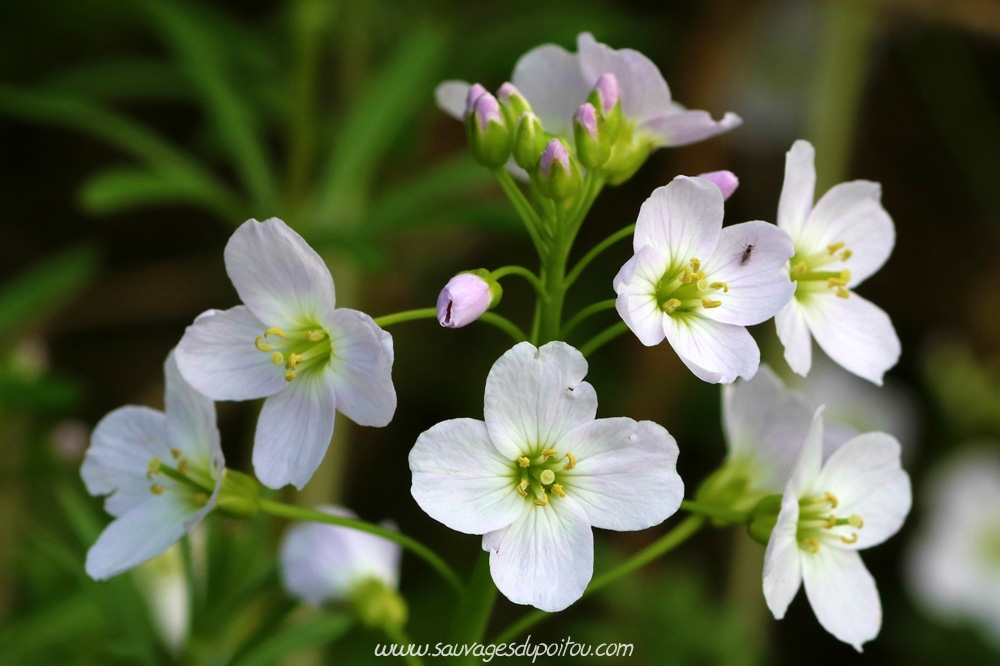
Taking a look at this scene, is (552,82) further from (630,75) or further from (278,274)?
(278,274)

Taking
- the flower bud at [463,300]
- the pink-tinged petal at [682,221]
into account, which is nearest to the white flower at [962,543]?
the pink-tinged petal at [682,221]

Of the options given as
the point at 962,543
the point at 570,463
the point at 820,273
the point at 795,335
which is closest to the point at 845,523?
the point at 795,335

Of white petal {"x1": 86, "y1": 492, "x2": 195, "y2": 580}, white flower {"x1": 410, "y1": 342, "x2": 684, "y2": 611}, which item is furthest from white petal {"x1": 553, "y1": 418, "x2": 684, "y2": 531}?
white petal {"x1": 86, "y1": 492, "x2": 195, "y2": 580}

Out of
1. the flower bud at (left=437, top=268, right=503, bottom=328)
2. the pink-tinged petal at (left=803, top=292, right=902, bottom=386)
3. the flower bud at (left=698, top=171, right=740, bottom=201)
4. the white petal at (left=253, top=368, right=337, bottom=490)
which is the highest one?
the flower bud at (left=698, top=171, right=740, bottom=201)

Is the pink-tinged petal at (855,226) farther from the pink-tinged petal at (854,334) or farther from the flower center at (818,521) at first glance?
the flower center at (818,521)

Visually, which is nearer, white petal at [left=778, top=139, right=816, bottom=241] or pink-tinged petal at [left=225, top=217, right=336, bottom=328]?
pink-tinged petal at [left=225, top=217, right=336, bottom=328]

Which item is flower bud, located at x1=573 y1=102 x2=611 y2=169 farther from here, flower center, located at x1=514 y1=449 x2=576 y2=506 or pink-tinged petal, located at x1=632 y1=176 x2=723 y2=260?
flower center, located at x1=514 y1=449 x2=576 y2=506
